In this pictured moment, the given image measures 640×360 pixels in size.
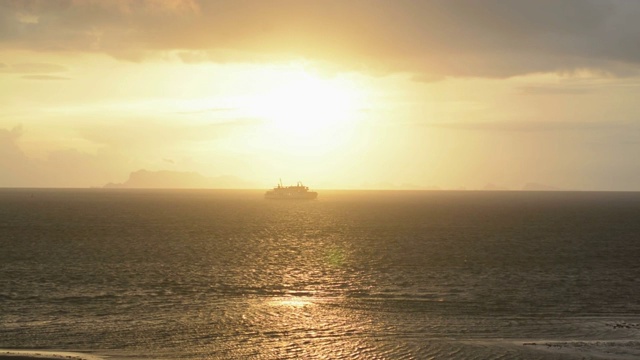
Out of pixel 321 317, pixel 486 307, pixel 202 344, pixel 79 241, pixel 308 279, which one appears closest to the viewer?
pixel 202 344

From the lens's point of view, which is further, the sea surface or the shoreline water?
the sea surface

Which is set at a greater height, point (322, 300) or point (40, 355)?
point (40, 355)

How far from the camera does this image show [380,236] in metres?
122

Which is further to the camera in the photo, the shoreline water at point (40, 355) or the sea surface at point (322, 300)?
the sea surface at point (322, 300)

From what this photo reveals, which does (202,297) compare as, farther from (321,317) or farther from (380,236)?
(380,236)

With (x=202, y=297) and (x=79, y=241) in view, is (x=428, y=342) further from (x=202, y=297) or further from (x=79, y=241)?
(x=79, y=241)

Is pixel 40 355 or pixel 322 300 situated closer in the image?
pixel 40 355

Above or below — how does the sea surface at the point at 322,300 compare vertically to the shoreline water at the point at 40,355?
below

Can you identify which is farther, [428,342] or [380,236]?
[380,236]

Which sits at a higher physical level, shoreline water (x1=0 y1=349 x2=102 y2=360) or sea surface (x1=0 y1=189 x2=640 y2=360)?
shoreline water (x1=0 y1=349 x2=102 y2=360)

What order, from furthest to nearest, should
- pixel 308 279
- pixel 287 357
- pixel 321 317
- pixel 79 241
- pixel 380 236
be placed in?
pixel 380 236 < pixel 79 241 < pixel 308 279 < pixel 321 317 < pixel 287 357

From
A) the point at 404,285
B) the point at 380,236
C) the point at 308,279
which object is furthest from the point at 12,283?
the point at 380,236

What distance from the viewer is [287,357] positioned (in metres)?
33.0

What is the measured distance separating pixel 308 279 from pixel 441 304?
1642 centimetres
